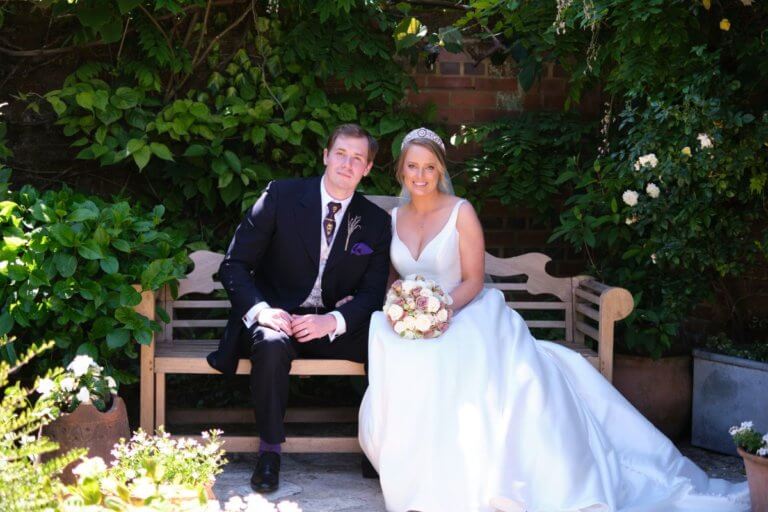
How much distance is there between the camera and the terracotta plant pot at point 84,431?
11.6 feet

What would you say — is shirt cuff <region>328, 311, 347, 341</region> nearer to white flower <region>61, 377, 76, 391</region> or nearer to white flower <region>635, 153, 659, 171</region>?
white flower <region>61, 377, 76, 391</region>

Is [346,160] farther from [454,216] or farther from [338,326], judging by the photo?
[338,326]

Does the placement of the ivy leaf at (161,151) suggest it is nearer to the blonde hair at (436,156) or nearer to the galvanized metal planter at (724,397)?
the blonde hair at (436,156)

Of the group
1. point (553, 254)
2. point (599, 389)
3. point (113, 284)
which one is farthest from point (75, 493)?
point (553, 254)

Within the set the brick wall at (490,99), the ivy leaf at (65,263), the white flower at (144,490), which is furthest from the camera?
the brick wall at (490,99)

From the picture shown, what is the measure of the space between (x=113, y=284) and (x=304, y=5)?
6.51 feet

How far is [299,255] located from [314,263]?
81 millimetres

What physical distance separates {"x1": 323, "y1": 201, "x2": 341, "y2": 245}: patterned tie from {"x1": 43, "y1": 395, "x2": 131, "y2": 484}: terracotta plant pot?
53.1 inches

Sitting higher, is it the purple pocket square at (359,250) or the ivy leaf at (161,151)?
the ivy leaf at (161,151)

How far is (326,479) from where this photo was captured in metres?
4.34

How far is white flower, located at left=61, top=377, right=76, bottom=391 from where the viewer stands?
11.2 feet

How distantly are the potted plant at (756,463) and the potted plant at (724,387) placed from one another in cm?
97

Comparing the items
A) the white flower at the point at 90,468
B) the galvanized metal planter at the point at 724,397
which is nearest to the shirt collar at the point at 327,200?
the galvanized metal planter at the point at 724,397

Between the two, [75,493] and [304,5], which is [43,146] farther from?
[75,493]
